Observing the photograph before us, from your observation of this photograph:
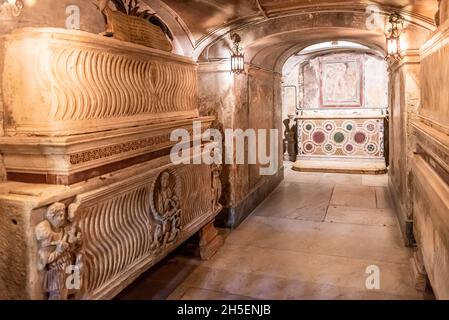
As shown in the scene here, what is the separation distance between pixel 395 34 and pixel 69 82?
351cm

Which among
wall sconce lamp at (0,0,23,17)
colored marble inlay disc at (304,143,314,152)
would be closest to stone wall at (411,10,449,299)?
wall sconce lamp at (0,0,23,17)

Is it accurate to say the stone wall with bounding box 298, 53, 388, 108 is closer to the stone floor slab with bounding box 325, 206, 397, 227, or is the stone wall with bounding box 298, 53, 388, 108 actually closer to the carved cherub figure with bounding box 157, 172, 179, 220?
the stone floor slab with bounding box 325, 206, 397, 227

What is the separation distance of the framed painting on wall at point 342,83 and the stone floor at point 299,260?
4.00 metres

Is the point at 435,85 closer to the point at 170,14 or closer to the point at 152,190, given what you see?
the point at 152,190

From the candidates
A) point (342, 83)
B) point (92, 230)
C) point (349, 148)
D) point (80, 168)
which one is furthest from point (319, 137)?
point (80, 168)

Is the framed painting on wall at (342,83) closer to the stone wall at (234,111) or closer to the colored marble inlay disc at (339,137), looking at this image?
the colored marble inlay disc at (339,137)

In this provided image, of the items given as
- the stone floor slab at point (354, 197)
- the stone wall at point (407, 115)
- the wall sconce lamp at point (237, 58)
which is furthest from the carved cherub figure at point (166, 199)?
the stone floor slab at point (354, 197)

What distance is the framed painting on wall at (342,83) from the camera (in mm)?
9289

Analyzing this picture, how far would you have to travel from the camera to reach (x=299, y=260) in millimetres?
3951

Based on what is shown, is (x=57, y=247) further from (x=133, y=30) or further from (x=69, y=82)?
(x=133, y=30)

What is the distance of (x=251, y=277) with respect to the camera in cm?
357

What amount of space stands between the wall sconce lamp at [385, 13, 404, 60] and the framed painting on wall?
515cm
